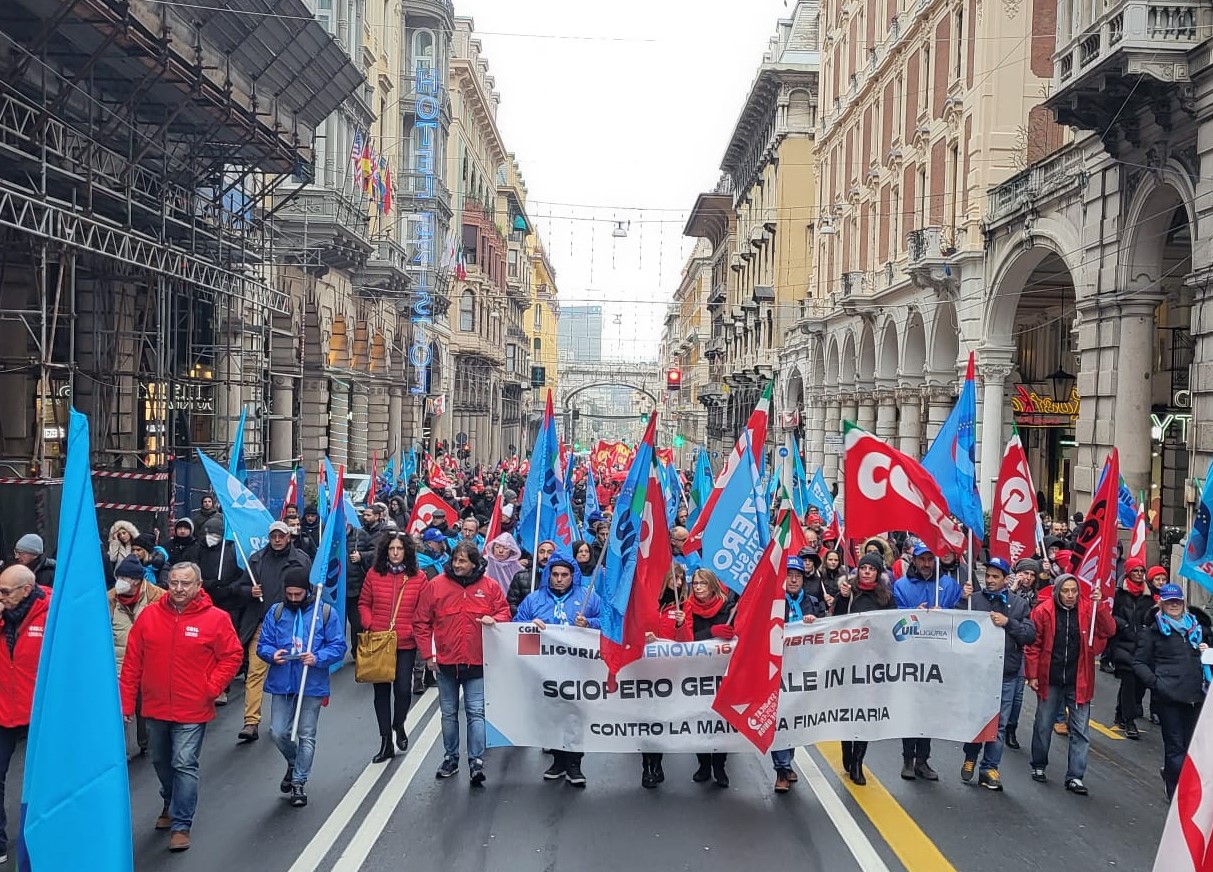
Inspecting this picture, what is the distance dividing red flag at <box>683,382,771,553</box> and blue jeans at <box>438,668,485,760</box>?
2773mm

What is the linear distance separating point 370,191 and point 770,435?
25.6 m

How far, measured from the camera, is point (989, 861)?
666 cm

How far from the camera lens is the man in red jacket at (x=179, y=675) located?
6.64m

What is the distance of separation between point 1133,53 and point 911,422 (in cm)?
1637

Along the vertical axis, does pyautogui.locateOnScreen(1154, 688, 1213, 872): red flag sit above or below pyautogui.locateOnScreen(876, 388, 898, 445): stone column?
below

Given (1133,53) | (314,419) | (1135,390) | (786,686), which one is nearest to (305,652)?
(786,686)

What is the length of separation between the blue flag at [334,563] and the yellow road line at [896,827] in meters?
3.75

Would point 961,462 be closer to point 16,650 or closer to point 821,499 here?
point 16,650

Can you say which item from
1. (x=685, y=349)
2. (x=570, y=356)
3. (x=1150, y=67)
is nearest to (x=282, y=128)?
(x=1150, y=67)

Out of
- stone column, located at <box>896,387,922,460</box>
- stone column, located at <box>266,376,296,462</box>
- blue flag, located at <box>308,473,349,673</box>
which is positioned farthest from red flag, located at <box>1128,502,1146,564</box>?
stone column, located at <box>266,376,296,462</box>

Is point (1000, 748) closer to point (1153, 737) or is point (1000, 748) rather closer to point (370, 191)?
point (1153, 737)

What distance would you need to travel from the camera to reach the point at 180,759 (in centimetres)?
668

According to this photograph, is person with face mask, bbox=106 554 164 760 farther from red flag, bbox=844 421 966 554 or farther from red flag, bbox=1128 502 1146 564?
red flag, bbox=1128 502 1146 564

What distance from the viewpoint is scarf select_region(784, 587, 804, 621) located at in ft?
29.1
